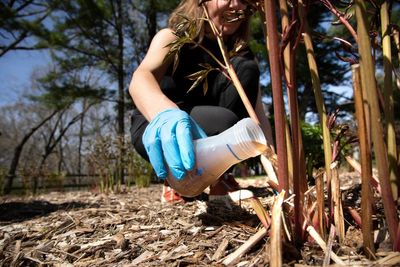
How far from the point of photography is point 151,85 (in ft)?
2.98

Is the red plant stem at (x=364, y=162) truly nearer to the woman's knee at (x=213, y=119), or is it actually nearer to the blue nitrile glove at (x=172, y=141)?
the blue nitrile glove at (x=172, y=141)

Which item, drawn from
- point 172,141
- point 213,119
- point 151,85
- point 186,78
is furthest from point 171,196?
point 172,141

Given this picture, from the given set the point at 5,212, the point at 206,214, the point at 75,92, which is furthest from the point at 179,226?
the point at 75,92

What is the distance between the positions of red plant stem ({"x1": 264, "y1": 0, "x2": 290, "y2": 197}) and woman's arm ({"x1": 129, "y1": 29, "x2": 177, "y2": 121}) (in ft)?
1.09

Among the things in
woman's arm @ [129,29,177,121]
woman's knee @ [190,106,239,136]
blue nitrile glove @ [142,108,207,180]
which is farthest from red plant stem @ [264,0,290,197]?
woman's knee @ [190,106,239,136]

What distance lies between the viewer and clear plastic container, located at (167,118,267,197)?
57 cm

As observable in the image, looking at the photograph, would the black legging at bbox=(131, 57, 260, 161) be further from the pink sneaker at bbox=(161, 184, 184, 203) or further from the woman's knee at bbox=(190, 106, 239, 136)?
the pink sneaker at bbox=(161, 184, 184, 203)

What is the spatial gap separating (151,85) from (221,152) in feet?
1.22

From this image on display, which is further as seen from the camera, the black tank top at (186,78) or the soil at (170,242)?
the black tank top at (186,78)

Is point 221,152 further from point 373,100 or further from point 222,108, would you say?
point 222,108

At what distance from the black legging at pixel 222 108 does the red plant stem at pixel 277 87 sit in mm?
711

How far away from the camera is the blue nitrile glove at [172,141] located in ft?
2.21

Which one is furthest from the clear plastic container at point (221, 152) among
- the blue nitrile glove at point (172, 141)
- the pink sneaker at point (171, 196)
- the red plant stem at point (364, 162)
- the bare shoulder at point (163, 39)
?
the pink sneaker at point (171, 196)

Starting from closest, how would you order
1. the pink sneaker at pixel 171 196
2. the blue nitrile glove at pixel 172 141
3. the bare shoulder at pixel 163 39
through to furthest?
the blue nitrile glove at pixel 172 141 → the bare shoulder at pixel 163 39 → the pink sneaker at pixel 171 196
